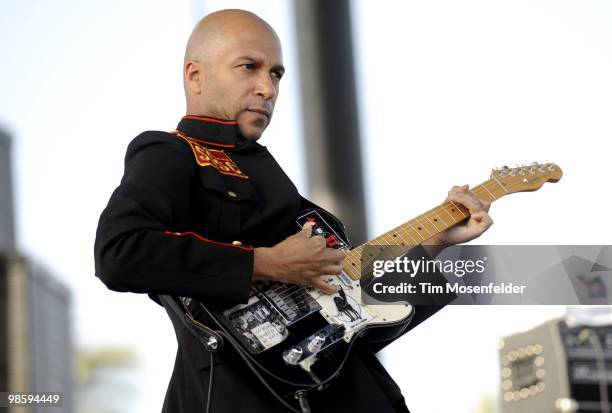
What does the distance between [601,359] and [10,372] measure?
5.06m

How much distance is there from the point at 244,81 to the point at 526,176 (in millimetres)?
884

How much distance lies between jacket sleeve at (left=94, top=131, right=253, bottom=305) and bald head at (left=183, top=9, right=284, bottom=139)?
32 cm

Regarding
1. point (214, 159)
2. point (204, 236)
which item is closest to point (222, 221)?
point (204, 236)

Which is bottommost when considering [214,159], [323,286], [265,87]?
[323,286]

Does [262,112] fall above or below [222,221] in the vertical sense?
above

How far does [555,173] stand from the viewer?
9.61 ft

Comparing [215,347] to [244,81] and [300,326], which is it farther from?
[244,81]

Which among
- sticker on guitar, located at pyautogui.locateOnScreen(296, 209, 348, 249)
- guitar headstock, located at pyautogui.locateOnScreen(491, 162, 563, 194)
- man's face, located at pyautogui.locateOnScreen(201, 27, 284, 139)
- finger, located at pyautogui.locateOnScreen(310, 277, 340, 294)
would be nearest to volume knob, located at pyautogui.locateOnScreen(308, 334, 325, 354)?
finger, located at pyautogui.locateOnScreen(310, 277, 340, 294)

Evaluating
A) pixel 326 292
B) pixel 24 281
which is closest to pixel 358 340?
pixel 326 292

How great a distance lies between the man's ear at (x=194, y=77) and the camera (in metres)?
2.47

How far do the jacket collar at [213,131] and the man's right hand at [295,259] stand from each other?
0.35m

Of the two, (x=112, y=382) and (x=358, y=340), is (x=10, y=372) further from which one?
(x=358, y=340)

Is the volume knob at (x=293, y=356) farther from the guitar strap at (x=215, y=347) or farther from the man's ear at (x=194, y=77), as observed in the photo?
the man's ear at (x=194, y=77)

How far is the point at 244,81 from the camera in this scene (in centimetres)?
240
